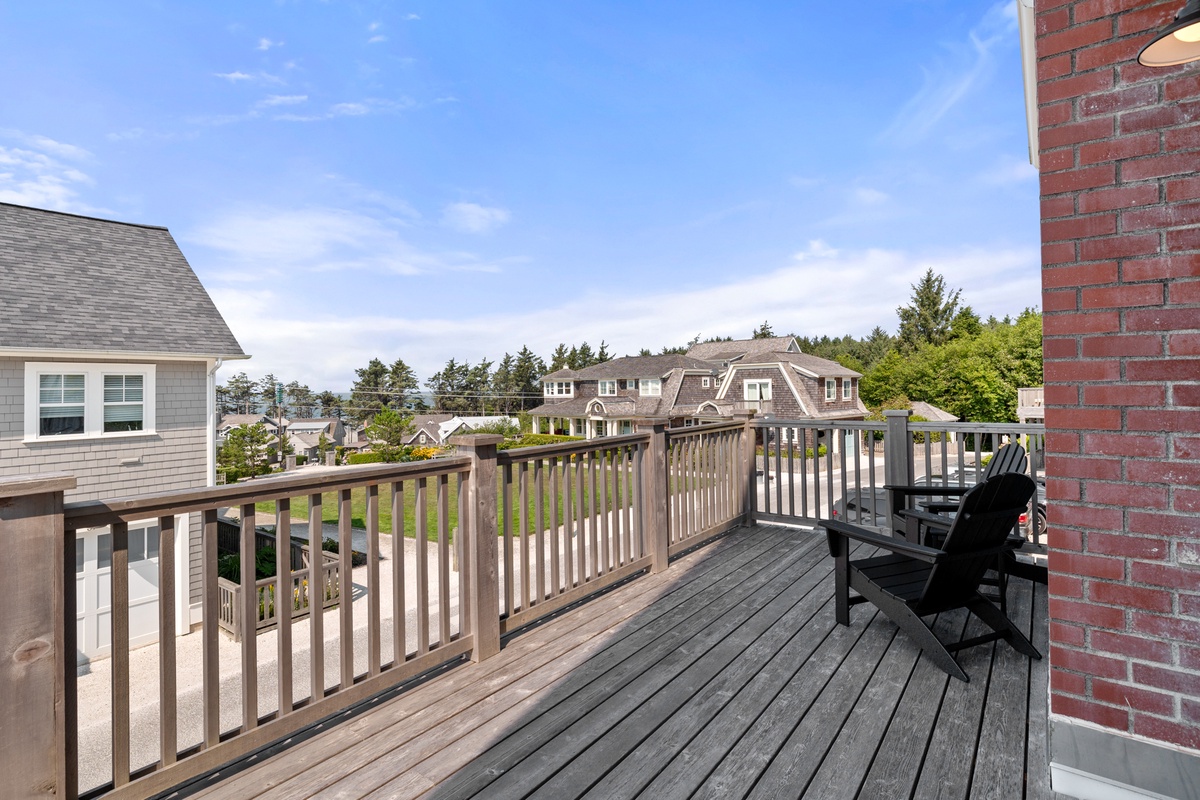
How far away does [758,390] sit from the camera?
28.3 meters

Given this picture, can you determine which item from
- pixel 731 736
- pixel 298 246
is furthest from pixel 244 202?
pixel 731 736

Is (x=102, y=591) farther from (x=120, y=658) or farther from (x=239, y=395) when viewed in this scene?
(x=239, y=395)

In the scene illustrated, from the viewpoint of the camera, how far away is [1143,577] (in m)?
1.62

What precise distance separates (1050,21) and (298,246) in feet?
108

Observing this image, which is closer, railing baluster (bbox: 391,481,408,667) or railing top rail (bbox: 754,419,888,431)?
railing baluster (bbox: 391,481,408,667)

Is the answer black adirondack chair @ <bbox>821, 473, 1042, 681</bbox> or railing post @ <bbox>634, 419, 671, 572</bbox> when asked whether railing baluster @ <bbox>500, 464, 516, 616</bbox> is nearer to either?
railing post @ <bbox>634, 419, 671, 572</bbox>

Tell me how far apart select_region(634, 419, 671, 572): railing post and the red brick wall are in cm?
241

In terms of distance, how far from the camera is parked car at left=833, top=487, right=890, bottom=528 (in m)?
5.00

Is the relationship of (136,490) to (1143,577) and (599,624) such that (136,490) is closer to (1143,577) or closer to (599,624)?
(599,624)

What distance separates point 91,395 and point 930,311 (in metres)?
44.9

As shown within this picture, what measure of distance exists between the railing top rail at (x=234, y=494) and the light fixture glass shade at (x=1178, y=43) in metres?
2.63

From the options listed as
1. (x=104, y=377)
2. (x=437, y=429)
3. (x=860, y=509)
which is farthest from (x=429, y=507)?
(x=437, y=429)

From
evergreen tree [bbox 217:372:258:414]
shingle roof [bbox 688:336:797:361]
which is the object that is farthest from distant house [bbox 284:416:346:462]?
shingle roof [bbox 688:336:797:361]

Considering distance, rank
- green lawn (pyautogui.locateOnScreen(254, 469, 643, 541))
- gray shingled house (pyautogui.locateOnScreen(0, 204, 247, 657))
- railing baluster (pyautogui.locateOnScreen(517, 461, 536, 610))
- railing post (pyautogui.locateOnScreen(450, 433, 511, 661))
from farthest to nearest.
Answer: gray shingled house (pyautogui.locateOnScreen(0, 204, 247, 657))
green lawn (pyautogui.locateOnScreen(254, 469, 643, 541))
railing baluster (pyautogui.locateOnScreen(517, 461, 536, 610))
railing post (pyautogui.locateOnScreen(450, 433, 511, 661))
